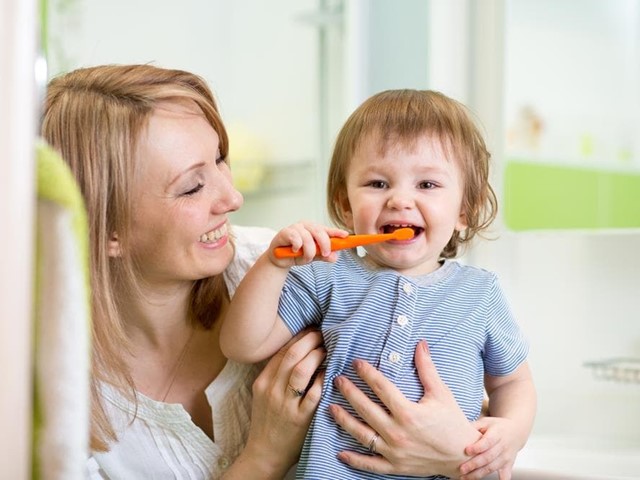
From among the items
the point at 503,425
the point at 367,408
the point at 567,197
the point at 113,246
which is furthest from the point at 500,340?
the point at 567,197

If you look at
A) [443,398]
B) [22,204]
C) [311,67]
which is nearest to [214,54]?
[311,67]

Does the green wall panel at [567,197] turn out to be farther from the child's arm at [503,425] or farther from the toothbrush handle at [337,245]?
the toothbrush handle at [337,245]

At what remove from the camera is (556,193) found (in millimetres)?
2262

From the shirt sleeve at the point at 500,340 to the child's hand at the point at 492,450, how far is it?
0.08m

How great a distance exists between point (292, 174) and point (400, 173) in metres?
1.66

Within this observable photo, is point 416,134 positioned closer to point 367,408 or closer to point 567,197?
point 367,408

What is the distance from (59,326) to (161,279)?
55 cm

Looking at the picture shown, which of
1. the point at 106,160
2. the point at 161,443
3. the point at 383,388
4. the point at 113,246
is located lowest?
the point at 161,443

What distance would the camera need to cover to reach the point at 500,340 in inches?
45.0

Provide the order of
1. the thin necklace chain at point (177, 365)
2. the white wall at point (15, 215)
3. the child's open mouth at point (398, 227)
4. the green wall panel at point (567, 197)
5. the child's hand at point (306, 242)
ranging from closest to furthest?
the white wall at point (15, 215) → the child's hand at point (306, 242) → the child's open mouth at point (398, 227) → the thin necklace chain at point (177, 365) → the green wall panel at point (567, 197)

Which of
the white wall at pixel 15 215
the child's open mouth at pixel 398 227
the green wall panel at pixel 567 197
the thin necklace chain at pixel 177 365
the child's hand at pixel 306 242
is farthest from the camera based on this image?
the green wall panel at pixel 567 197

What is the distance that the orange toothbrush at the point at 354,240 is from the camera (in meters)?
1.03

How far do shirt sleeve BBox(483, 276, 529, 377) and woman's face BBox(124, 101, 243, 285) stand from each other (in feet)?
1.15

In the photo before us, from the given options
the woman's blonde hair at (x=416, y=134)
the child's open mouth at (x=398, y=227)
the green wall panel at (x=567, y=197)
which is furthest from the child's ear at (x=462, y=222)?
the green wall panel at (x=567, y=197)
